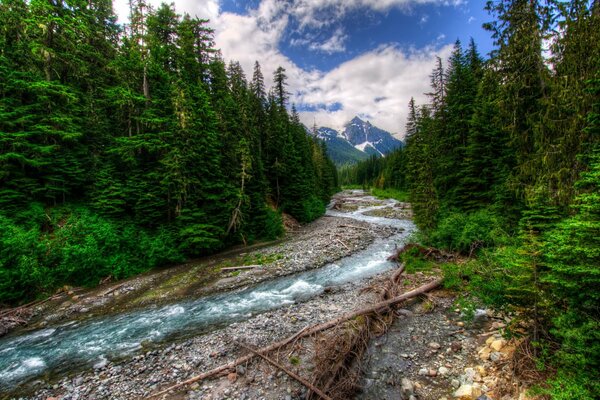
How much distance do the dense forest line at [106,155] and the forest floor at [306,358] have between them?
3.68 metres

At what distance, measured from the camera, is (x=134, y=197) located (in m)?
17.9

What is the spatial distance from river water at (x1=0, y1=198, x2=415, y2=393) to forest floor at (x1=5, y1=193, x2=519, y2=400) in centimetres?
69

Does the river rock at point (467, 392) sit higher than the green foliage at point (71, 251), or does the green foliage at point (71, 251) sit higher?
the green foliage at point (71, 251)

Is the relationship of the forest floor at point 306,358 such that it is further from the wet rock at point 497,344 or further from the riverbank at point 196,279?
the riverbank at point 196,279

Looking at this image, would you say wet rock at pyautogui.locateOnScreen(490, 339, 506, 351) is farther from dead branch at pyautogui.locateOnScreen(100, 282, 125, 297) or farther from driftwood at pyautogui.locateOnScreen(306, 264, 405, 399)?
dead branch at pyautogui.locateOnScreen(100, 282, 125, 297)

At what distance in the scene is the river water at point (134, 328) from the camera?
7.87m

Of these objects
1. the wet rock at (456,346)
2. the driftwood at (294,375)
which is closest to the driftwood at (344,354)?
the driftwood at (294,375)

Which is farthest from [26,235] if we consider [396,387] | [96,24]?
[96,24]

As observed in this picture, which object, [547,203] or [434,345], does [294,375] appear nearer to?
[434,345]

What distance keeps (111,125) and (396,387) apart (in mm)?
26086

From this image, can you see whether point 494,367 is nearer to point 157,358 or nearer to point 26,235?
point 157,358

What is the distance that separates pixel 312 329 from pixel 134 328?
24.6 ft

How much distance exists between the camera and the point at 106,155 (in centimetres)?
1895

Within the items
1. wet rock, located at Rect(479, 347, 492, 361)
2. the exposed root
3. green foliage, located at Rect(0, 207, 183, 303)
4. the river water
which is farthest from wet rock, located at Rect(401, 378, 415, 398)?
green foliage, located at Rect(0, 207, 183, 303)
